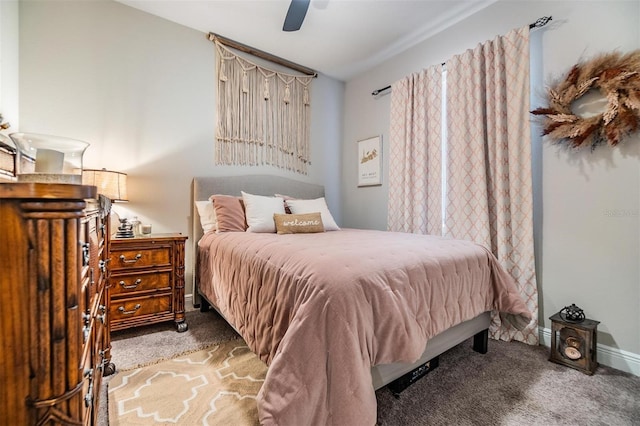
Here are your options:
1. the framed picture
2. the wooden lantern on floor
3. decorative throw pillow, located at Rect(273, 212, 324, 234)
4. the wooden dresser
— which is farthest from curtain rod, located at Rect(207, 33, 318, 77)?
the wooden lantern on floor

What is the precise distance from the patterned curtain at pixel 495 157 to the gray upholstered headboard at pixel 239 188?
1676mm

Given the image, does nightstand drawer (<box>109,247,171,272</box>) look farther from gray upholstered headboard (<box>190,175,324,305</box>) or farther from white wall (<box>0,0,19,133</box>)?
white wall (<box>0,0,19,133</box>)

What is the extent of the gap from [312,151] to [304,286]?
9.07 feet

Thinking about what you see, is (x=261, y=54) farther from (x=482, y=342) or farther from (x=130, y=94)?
(x=482, y=342)

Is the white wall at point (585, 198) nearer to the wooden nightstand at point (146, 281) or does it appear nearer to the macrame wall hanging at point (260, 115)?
the macrame wall hanging at point (260, 115)

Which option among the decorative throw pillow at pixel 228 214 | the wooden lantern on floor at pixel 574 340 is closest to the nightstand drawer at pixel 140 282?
the decorative throw pillow at pixel 228 214

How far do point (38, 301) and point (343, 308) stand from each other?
836 millimetres

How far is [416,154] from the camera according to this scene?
287 centimetres

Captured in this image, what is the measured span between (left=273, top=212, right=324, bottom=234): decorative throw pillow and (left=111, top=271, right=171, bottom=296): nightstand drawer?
94cm

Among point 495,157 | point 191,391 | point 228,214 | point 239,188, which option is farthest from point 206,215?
point 495,157

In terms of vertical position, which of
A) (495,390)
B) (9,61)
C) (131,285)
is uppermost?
(9,61)

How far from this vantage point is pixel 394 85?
10.2 feet

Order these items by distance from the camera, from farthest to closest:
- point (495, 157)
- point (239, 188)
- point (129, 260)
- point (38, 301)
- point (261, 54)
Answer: point (261, 54), point (239, 188), point (495, 157), point (129, 260), point (38, 301)

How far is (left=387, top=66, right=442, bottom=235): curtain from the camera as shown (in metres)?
2.72
